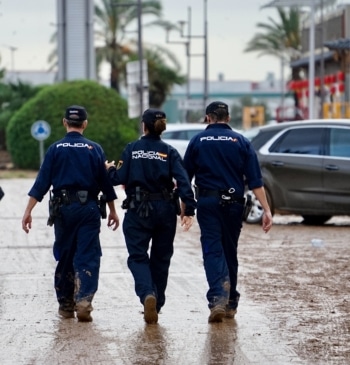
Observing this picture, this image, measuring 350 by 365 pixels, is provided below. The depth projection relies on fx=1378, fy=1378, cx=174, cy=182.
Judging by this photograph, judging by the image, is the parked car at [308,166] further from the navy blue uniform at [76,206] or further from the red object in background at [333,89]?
the red object in background at [333,89]

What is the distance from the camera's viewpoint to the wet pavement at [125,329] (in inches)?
359

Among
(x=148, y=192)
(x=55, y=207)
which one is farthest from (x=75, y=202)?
(x=148, y=192)

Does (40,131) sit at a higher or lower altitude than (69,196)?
lower

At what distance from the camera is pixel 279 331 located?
33.8 ft

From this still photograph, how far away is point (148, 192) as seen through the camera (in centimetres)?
1072

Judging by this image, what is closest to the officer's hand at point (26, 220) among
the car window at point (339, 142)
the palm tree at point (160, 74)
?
the car window at point (339, 142)

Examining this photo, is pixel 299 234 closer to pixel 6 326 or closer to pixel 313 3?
pixel 6 326

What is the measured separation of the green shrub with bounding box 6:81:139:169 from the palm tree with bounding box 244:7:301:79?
99.1ft

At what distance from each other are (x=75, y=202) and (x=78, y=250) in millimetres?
384

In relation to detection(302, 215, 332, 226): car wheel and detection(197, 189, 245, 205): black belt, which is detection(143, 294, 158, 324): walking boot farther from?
detection(302, 215, 332, 226): car wheel

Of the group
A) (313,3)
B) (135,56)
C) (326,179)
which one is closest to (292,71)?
(135,56)

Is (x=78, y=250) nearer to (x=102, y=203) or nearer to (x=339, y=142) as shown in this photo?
(x=102, y=203)

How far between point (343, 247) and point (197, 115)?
86.8 metres

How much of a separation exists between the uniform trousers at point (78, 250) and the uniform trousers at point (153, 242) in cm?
31
